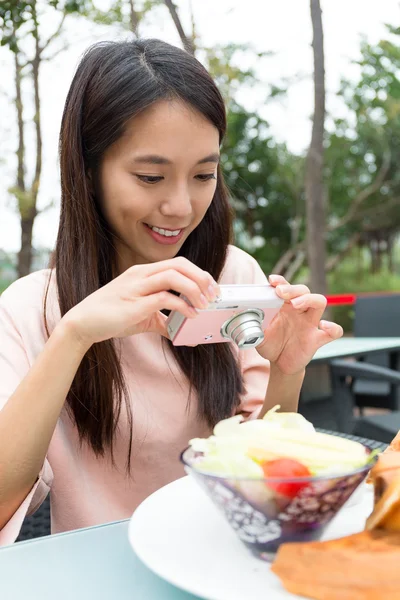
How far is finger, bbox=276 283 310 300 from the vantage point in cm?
100

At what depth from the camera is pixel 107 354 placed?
1.36 metres

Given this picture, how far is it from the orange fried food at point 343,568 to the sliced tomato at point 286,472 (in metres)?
0.06

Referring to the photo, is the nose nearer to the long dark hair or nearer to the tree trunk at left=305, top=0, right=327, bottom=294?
the long dark hair

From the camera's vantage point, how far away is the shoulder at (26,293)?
4.67ft

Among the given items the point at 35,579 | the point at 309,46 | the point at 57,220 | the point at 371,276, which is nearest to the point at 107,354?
the point at 57,220

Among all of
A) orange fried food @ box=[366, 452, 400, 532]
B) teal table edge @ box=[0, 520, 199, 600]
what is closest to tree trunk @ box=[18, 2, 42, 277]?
teal table edge @ box=[0, 520, 199, 600]

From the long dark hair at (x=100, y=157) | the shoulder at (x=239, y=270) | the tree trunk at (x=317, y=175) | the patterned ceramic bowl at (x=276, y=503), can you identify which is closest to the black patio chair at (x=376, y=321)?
the tree trunk at (x=317, y=175)

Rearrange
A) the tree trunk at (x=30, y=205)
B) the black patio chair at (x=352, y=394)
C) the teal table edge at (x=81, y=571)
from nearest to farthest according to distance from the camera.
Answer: the teal table edge at (x=81, y=571)
the black patio chair at (x=352, y=394)
the tree trunk at (x=30, y=205)

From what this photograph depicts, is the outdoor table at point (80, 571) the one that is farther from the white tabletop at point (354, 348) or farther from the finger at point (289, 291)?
the white tabletop at point (354, 348)

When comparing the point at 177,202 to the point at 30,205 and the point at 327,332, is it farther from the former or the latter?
the point at 30,205

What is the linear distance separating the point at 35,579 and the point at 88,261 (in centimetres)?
74

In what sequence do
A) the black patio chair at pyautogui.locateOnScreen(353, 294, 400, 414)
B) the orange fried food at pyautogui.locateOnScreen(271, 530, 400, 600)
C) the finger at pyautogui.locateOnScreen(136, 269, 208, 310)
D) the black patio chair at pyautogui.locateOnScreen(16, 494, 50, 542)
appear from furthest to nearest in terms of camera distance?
the black patio chair at pyautogui.locateOnScreen(353, 294, 400, 414)
the black patio chair at pyautogui.locateOnScreen(16, 494, 50, 542)
the finger at pyautogui.locateOnScreen(136, 269, 208, 310)
the orange fried food at pyautogui.locateOnScreen(271, 530, 400, 600)

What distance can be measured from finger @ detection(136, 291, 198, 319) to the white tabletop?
74.1 inches

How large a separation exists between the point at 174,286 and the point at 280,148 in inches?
371
